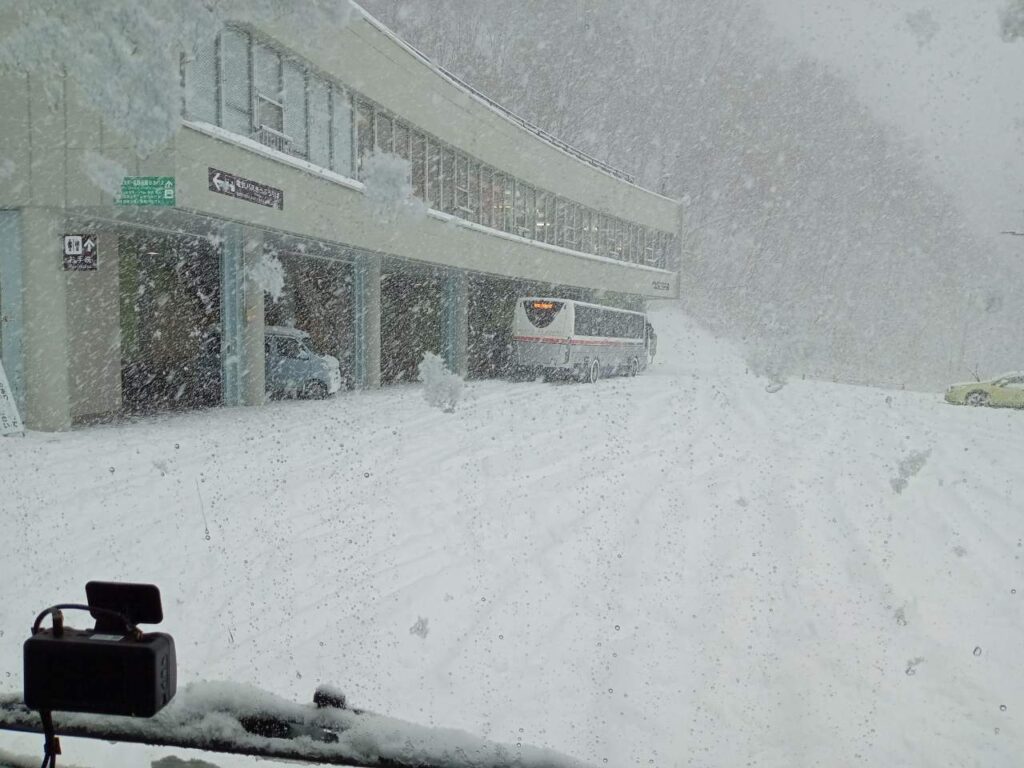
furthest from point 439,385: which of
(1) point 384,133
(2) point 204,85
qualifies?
(2) point 204,85

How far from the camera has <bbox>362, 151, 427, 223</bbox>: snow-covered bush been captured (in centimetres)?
1775

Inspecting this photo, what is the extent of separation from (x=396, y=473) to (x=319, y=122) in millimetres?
9956

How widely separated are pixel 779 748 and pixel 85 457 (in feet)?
29.3

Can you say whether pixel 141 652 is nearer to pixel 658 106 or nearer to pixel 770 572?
pixel 770 572

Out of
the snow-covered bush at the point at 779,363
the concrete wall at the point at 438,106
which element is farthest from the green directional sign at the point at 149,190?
the snow-covered bush at the point at 779,363

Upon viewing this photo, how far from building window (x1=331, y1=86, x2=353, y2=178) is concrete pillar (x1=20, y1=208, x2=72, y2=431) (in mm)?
6437

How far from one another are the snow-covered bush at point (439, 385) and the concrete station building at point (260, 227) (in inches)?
132

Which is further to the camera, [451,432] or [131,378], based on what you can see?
[131,378]

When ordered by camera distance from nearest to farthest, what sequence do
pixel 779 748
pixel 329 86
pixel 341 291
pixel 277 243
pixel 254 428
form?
1. pixel 779 748
2. pixel 254 428
3. pixel 329 86
4. pixel 277 243
5. pixel 341 291

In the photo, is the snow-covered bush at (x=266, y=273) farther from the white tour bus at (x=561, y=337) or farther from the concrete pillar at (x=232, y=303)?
the white tour bus at (x=561, y=337)

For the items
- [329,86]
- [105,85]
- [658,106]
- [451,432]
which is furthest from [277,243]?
[658,106]

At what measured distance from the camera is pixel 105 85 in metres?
4.77

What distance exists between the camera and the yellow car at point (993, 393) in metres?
22.3

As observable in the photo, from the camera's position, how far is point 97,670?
120 cm
